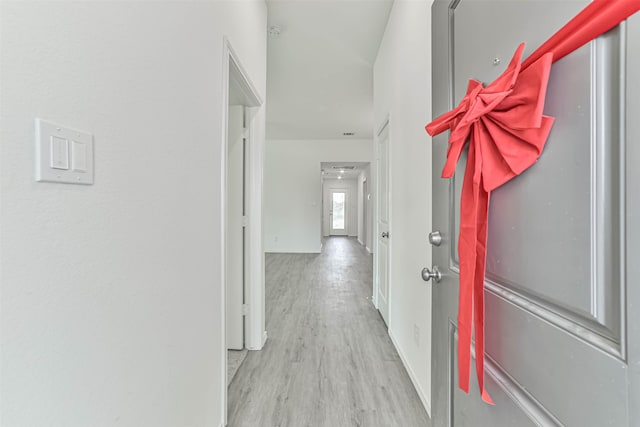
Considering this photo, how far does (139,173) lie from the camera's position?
32.3 inches

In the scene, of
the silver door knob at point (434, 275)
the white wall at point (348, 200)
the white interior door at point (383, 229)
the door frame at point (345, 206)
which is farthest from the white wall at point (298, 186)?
the silver door knob at point (434, 275)

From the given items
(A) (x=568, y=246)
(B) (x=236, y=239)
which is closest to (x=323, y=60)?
(B) (x=236, y=239)

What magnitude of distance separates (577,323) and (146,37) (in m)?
1.22

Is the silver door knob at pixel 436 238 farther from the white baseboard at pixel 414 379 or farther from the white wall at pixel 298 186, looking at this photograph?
the white wall at pixel 298 186

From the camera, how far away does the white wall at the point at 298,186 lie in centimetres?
700

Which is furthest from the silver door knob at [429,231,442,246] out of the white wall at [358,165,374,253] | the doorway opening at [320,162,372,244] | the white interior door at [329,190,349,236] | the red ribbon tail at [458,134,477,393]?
the white interior door at [329,190,349,236]

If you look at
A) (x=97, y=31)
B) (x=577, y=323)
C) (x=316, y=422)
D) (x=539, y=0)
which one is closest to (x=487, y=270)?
(x=577, y=323)

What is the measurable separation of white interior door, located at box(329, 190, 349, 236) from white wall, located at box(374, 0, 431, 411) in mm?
10165

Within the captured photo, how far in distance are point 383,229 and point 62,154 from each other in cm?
269

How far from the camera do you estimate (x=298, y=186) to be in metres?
7.04

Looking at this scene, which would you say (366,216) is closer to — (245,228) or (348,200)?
(348,200)

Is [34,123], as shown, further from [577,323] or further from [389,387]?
[389,387]

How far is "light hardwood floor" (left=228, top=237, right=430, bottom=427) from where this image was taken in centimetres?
159

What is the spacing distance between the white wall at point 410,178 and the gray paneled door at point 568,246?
0.93 m
